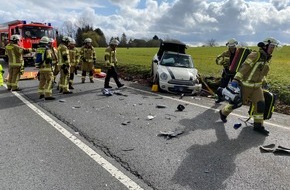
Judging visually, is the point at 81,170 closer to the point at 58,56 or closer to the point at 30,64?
the point at 58,56

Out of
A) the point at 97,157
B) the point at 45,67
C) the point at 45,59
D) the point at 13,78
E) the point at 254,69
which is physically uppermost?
the point at 254,69

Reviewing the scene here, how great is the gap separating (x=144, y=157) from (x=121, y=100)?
4.97m

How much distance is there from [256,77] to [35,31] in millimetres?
18588

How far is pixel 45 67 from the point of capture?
9844 mm

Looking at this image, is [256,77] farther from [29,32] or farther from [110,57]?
[29,32]

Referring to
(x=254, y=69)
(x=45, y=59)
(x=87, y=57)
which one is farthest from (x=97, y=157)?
(x=87, y=57)

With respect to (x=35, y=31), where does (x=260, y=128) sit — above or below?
below

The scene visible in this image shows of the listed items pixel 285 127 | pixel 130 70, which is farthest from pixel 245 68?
pixel 130 70

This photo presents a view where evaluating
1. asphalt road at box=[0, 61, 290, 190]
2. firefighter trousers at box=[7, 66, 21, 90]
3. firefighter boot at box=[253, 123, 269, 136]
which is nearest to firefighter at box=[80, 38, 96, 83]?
firefighter trousers at box=[7, 66, 21, 90]

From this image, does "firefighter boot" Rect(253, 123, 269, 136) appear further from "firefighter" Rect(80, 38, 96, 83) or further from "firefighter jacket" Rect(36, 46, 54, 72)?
"firefighter" Rect(80, 38, 96, 83)

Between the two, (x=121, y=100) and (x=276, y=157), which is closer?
(x=276, y=157)

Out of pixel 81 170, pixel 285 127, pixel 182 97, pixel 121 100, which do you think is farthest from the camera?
pixel 182 97

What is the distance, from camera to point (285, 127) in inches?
281

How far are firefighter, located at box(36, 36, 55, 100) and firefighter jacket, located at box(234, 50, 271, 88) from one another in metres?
5.77
